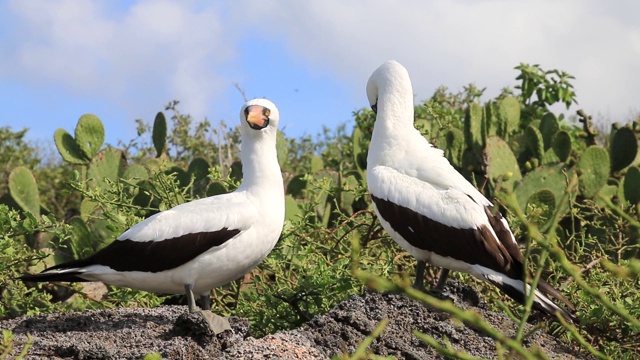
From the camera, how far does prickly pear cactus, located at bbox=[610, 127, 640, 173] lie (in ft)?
33.0

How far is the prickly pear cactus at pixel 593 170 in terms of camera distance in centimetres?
893

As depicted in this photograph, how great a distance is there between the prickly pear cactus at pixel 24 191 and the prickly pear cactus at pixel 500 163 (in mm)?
3823

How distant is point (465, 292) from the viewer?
546 cm

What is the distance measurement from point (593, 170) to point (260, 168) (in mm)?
4197

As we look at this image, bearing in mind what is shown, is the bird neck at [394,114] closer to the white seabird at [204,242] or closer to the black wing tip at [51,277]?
the white seabird at [204,242]

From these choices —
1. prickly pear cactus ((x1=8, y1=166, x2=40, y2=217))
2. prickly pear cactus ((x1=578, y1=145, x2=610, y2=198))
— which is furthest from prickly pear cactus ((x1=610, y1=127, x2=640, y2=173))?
prickly pear cactus ((x1=8, y1=166, x2=40, y2=217))

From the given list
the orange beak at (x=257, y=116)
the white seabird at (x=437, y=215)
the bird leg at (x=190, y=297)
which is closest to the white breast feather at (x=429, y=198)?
the white seabird at (x=437, y=215)

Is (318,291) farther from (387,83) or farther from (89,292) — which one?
(89,292)

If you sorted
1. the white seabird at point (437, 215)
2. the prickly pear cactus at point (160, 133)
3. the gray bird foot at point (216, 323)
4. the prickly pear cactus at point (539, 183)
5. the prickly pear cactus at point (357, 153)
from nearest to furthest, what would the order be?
the gray bird foot at point (216, 323) < the white seabird at point (437, 215) < the prickly pear cactus at point (539, 183) < the prickly pear cactus at point (160, 133) < the prickly pear cactus at point (357, 153)

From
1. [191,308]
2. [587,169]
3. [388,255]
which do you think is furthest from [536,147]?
[191,308]

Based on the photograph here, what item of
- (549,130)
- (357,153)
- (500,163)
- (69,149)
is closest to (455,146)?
(357,153)

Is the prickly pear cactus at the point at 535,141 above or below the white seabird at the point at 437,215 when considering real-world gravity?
above

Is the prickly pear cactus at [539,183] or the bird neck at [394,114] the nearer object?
the bird neck at [394,114]

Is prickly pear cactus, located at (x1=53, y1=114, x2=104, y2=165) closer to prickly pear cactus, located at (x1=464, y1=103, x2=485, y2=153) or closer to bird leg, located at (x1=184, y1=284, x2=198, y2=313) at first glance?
prickly pear cactus, located at (x1=464, y1=103, x2=485, y2=153)
